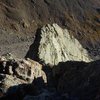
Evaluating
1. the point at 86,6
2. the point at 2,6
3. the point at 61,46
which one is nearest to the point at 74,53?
the point at 61,46

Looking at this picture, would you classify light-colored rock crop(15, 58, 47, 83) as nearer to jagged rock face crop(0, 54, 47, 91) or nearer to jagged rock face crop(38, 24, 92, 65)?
jagged rock face crop(0, 54, 47, 91)

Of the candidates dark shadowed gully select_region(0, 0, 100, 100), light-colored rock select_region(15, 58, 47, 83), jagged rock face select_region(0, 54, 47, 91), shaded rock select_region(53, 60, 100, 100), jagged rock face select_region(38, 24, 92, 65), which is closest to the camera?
shaded rock select_region(53, 60, 100, 100)

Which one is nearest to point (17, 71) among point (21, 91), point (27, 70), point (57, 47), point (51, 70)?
point (27, 70)

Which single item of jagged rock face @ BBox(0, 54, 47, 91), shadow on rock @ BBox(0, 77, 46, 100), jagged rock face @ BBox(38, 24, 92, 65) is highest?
jagged rock face @ BBox(38, 24, 92, 65)

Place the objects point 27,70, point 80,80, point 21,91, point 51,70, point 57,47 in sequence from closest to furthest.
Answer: point 80,80, point 21,91, point 27,70, point 51,70, point 57,47

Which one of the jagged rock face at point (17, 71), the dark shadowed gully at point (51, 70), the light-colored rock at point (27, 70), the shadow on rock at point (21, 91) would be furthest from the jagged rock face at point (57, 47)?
the shadow on rock at point (21, 91)

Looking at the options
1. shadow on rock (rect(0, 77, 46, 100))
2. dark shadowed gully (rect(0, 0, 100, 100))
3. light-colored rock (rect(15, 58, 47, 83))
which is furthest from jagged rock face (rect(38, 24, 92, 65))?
shadow on rock (rect(0, 77, 46, 100))

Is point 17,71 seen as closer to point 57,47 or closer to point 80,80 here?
point 80,80

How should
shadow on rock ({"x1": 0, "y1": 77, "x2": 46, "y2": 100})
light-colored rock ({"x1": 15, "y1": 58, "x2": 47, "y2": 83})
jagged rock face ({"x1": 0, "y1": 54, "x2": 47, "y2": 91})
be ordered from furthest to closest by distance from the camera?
1. light-colored rock ({"x1": 15, "y1": 58, "x2": 47, "y2": 83})
2. jagged rock face ({"x1": 0, "y1": 54, "x2": 47, "y2": 91})
3. shadow on rock ({"x1": 0, "y1": 77, "x2": 46, "y2": 100})

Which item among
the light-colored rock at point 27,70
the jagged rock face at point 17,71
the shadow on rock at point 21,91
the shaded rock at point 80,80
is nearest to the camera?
the shaded rock at point 80,80

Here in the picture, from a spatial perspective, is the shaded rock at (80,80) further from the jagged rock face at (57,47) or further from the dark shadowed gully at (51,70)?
the jagged rock face at (57,47)
